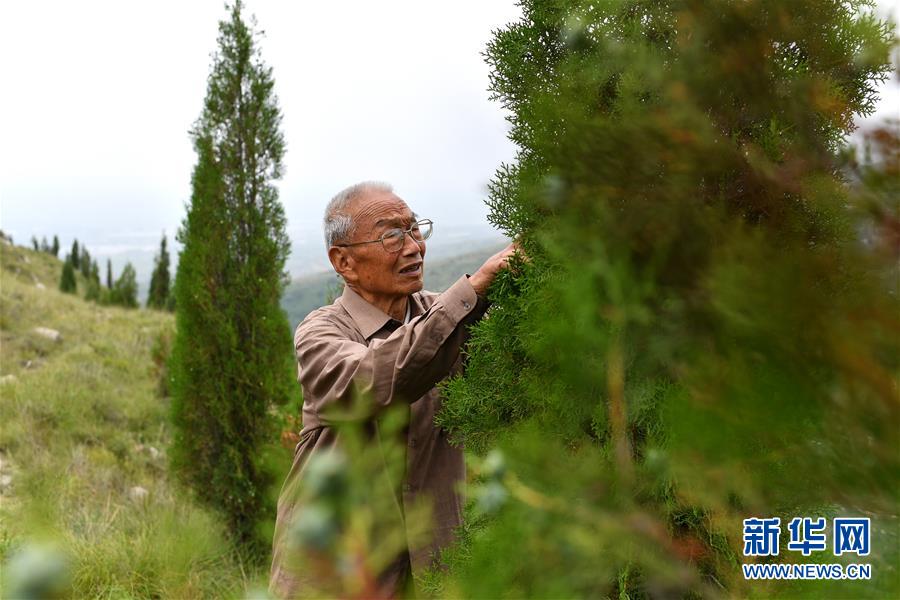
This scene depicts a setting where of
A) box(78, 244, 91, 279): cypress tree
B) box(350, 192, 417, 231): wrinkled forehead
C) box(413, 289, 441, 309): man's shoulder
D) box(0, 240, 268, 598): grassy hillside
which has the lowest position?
box(0, 240, 268, 598): grassy hillside

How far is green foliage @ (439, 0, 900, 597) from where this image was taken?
2.56 ft

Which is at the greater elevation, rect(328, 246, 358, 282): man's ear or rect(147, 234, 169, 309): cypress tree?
rect(147, 234, 169, 309): cypress tree

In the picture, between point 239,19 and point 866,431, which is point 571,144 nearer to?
point 866,431

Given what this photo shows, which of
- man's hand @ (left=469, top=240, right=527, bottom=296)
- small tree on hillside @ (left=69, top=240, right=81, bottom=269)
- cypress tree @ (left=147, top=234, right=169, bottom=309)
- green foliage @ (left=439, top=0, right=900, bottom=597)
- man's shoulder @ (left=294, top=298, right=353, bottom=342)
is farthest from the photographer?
small tree on hillside @ (left=69, top=240, right=81, bottom=269)

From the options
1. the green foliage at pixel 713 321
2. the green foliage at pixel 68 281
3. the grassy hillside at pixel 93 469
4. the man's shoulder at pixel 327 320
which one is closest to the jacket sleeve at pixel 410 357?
the man's shoulder at pixel 327 320

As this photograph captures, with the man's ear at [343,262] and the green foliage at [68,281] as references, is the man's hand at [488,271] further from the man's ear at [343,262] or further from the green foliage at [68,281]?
the green foliage at [68,281]

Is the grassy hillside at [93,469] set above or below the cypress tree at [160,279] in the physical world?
below

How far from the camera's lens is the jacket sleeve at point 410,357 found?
210cm

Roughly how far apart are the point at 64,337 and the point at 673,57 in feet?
50.6

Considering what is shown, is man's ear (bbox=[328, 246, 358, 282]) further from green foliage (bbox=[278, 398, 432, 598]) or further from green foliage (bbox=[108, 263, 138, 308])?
green foliage (bbox=[108, 263, 138, 308])

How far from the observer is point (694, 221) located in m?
0.92

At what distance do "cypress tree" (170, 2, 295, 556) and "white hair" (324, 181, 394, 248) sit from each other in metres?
4.56

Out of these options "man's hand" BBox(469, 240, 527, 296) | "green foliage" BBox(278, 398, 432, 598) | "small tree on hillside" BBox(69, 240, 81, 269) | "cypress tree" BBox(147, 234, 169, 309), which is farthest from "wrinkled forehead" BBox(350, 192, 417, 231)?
"small tree on hillside" BBox(69, 240, 81, 269)

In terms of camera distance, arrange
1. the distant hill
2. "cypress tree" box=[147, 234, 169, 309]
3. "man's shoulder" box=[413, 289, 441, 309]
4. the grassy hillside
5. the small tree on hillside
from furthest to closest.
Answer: the small tree on hillside → "cypress tree" box=[147, 234, 169, 309] → the distant hill → the grassy hillside → "man's shoulder" box=[413, 289, 441, 309]
